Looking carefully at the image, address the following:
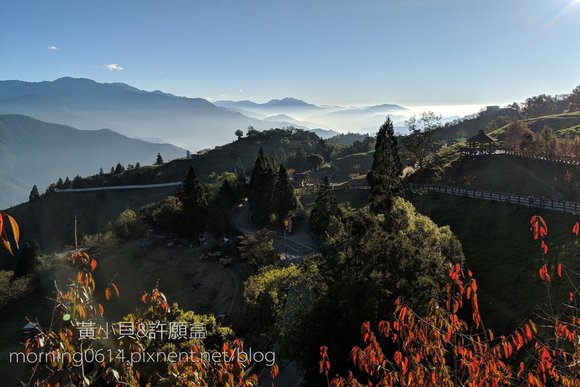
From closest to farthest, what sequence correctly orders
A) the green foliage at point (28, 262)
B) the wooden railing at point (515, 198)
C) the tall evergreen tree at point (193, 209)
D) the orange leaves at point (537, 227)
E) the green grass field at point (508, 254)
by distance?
the orange leaves at point (537, 227) → the green grass field at point (508, 254) → the wooden railing at point (515, 198) → the tall evergreen tree at point (193, 209) → the green foliage at point (28, 262)

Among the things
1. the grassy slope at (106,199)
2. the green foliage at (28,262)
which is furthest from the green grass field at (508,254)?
the grassy slope at (106,199)

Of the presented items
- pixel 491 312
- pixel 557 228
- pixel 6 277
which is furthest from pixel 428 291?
pixel 6 277

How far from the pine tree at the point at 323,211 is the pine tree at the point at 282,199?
8.41 meters

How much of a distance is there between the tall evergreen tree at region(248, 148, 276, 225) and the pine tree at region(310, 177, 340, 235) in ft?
38.9

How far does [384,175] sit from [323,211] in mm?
12951

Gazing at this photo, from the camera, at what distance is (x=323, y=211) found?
5966cm

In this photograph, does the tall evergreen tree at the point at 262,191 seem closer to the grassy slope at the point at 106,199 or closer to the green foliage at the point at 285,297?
the green foliage at the point at 285,297

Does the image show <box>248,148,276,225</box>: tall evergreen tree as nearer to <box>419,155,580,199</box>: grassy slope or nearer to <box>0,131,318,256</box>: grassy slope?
<box>419,155,580,199</box>: grassy slope

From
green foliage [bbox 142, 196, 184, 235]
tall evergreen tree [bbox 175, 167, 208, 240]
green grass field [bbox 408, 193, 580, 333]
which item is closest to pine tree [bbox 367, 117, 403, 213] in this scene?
green grass field [bbox 408, 193, 580, 333]

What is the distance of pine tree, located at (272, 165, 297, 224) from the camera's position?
68.8 m

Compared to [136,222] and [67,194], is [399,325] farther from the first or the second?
[67,194]

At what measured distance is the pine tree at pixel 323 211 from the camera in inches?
2339

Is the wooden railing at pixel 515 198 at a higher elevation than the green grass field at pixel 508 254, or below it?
higher

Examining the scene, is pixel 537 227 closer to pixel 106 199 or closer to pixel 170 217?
pixel 170 217
